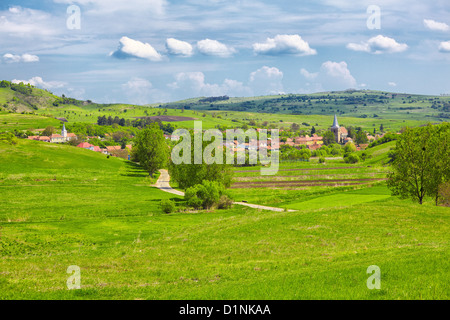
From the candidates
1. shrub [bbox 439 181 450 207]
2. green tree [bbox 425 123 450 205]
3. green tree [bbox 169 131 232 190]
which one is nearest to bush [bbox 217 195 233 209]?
green tree [bbox 169 131 232 190]

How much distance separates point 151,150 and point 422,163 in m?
80.8

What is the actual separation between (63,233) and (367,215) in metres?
33.9

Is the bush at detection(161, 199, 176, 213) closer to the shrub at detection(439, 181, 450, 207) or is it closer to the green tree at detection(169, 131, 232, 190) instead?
the green tree at detection(169, 131, 232, 190)

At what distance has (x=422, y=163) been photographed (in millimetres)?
55562

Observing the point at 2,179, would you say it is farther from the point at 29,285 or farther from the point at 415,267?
the point at 415,267

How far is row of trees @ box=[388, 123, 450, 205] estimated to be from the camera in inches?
2158

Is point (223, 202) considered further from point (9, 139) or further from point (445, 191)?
point (9, 139)

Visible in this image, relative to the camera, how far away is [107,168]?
120m

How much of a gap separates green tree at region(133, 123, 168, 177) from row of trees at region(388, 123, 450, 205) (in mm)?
74544

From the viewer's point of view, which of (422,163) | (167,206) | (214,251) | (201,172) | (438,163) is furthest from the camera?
(201,172)

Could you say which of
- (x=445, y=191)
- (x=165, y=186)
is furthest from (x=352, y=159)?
(x=445, y=191)

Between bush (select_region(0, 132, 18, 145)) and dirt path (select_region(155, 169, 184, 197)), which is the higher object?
bush (select_region(0, 132, 18, 145))

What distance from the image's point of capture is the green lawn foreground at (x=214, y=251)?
1820 cm

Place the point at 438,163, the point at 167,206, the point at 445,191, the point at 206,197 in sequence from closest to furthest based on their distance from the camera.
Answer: the point at 445,191, the point at 438,163, the point at 167,206, the point at 206,197
